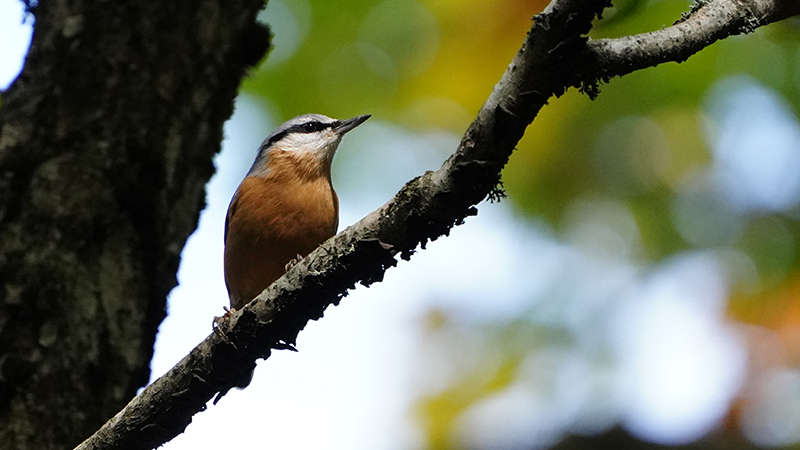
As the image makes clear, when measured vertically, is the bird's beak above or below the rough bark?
above

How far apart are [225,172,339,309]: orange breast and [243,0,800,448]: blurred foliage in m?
3.04

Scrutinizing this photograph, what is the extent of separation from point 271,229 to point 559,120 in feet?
15.7

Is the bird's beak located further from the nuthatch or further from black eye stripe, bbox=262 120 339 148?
black eye stripe, bbox=262 120 339 148

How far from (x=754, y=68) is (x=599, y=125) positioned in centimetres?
190

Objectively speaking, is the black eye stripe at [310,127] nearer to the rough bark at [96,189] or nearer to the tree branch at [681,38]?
the rough bark at [96,189]

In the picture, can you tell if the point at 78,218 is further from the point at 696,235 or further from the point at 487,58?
the point at 696,235

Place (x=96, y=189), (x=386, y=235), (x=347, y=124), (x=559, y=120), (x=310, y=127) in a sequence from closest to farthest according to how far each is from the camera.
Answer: (x=386, y=235) → (x=96, y=189) → (x=347, y=124) → (x=310, y=127) → (x=559, y=120)

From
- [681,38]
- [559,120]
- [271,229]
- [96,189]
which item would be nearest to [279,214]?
[271,229]

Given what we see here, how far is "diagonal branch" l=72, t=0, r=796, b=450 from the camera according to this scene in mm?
2361

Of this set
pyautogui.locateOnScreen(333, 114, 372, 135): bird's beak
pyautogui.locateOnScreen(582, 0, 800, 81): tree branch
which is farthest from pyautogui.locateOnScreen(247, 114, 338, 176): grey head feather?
pyautogui.locateOnScreen(582, 0, 800, 81): tree branch

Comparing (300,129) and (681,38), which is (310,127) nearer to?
(300,129)

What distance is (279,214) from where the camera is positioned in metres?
5.88

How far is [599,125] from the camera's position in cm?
930

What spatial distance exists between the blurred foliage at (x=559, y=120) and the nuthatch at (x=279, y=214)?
2.26 m
